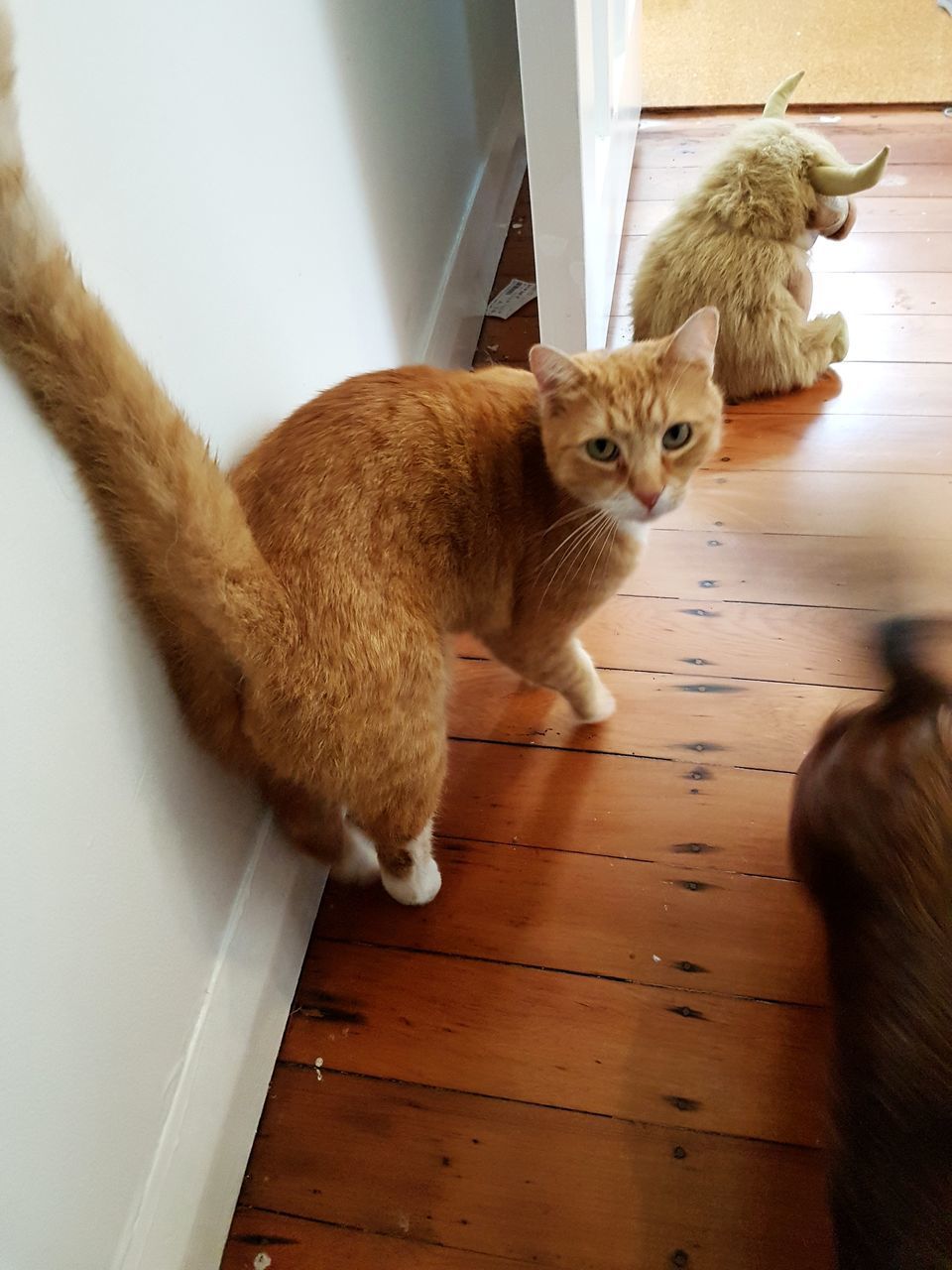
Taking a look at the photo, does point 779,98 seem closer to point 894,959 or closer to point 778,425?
point 778,425

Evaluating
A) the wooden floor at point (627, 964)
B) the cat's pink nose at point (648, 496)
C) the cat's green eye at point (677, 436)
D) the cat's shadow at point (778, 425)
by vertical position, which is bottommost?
the wooden floor at point (627, 964)

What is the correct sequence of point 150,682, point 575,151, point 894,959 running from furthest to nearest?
point 575,151
point 150,682
point 894,959

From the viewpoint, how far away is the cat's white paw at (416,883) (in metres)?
1.09

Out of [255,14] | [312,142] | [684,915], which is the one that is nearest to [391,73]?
[312,142]

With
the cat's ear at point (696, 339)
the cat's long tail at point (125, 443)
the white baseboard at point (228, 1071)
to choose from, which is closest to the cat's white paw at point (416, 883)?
the white baseboard at point (228, 1071)

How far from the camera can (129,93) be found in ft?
2.52

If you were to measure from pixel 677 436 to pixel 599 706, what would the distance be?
1.36 feet

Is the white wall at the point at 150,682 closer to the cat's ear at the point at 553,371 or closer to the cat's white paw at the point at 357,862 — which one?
the cat's white paw at the point at 357,862

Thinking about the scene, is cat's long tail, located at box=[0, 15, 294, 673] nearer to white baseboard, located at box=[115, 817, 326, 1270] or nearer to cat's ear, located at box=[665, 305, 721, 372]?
white baseboard, located at box=[115, 817, 326, 1270]

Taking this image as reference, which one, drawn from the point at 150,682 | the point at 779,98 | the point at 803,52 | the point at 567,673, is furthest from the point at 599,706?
the point at 803,52

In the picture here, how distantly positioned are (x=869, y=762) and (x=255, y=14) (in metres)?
0.98

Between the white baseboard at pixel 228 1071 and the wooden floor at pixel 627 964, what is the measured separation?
0.04m

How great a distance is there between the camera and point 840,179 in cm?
150

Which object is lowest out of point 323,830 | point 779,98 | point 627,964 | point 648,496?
point 627,964
